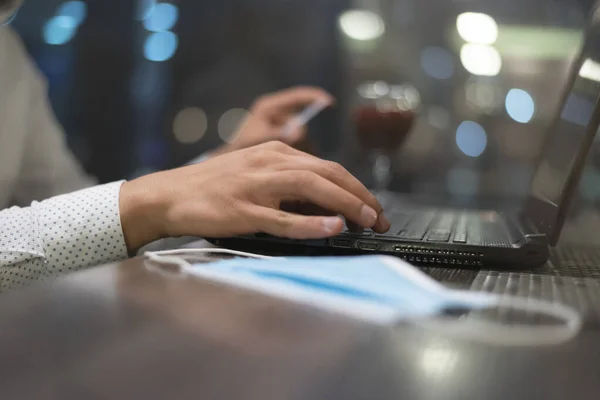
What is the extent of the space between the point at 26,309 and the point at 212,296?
0.41 feet

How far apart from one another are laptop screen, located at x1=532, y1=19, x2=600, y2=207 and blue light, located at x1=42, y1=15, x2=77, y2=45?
1.38 metres

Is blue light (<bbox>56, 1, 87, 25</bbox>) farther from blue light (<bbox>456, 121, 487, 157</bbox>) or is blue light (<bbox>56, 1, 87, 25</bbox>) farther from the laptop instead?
the laptop

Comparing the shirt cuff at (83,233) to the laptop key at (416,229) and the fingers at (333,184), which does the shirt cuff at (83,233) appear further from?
the laptop key at (416,229)

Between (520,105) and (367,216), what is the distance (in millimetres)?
1080

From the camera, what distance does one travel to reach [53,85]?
1.72 m

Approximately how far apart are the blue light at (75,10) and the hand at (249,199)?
1.28 metres

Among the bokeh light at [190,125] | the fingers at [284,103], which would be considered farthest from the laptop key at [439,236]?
the bokeh light at [190,125]

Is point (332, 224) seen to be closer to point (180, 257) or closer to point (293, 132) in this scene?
point (180, 257)

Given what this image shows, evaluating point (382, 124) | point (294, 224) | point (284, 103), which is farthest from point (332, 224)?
point (284, 103)

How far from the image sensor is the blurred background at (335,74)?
4.98 feet

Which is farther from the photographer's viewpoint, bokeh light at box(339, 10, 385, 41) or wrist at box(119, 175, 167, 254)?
bokeh light at box(339, 10, 385, 41)

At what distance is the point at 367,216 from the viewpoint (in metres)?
0.61

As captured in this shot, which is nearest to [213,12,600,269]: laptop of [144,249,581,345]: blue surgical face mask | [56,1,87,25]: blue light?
[144,249,581,345]: blue surgical face mask

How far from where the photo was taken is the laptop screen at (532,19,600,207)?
A: 0.70 metres
